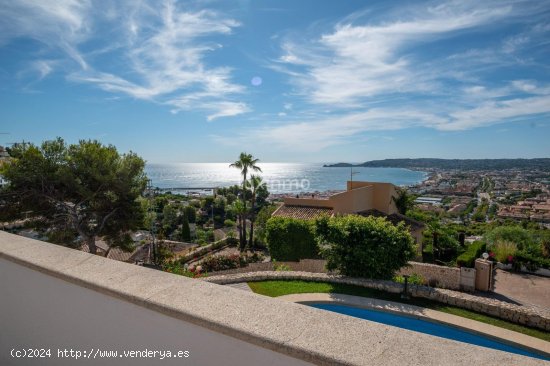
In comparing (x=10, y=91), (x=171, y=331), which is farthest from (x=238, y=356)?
(x=10, y=91)

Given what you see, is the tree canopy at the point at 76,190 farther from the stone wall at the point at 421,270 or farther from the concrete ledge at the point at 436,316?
the concrete ledge at the point at 436,316

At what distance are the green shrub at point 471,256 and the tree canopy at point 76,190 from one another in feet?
52.6

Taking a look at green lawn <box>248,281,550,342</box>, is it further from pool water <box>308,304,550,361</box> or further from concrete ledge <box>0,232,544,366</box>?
concrete ledge <box>0,232,544,366</box>

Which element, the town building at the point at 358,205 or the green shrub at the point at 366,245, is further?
the town building at the point at 358,205

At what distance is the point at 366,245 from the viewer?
1323cm

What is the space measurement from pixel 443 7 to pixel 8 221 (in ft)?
60.1

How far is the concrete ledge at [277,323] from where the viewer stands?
1.11 meters

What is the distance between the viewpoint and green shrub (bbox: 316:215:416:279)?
42.7 feet

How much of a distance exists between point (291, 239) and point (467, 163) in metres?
140

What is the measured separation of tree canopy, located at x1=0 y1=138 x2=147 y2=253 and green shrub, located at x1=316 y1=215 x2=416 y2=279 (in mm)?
9041

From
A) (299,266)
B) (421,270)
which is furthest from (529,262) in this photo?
(299,266)

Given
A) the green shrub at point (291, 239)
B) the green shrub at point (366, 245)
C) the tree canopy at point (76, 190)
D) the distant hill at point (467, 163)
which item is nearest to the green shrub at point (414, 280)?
the green shrub at point (366, 245)

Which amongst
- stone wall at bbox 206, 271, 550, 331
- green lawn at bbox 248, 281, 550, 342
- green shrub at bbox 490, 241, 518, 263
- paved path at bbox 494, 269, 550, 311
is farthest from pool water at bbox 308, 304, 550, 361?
green shrub at bbox 490, 241, 518, 263

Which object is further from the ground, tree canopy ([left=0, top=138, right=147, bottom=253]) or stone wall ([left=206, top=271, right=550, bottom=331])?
tree canopy ([left=0, top=138, right=147, bottom=253])
